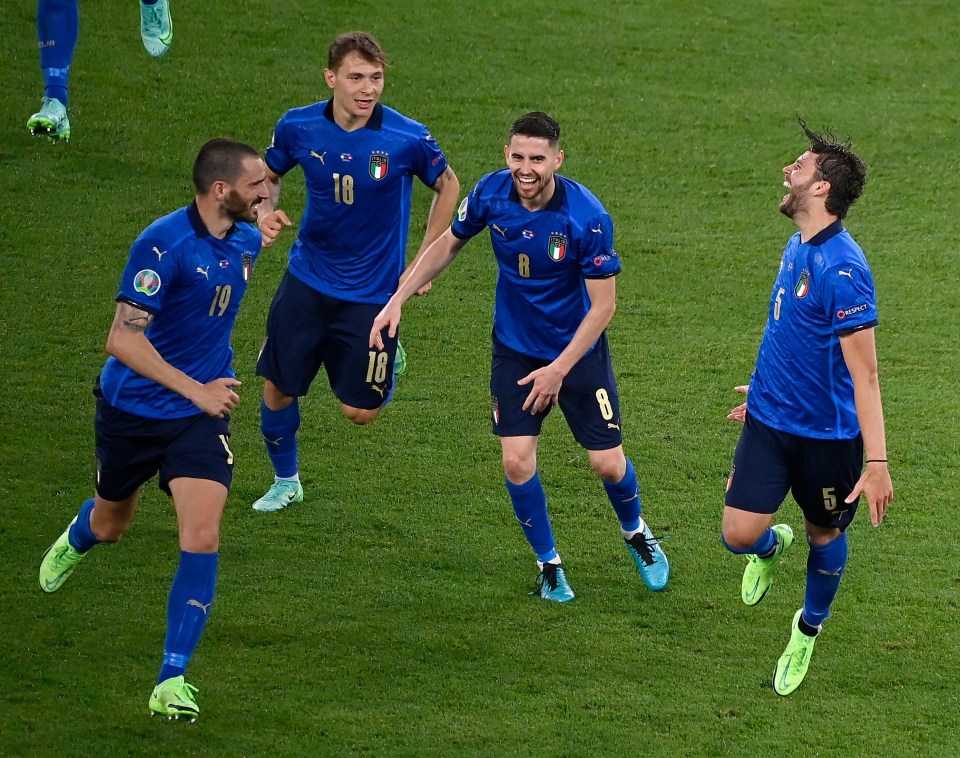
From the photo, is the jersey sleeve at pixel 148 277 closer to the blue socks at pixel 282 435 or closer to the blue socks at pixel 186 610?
the blue socks at pixel 186 610

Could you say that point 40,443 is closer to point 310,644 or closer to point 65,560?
point 65,560

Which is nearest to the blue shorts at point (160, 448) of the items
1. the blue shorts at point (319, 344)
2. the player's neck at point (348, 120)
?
the blue shorts at point (319, 344)

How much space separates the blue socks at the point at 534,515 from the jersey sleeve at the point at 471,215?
1.09 metres

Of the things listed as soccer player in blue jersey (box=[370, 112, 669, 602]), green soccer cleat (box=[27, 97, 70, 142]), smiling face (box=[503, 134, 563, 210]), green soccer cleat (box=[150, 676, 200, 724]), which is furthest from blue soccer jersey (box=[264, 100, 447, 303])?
green soccer cleat (box=[27, 97, 70, 142])

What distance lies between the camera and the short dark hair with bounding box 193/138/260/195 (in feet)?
17.1

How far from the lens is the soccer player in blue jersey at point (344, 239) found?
255 inches

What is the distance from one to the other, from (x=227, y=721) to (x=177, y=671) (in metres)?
0.33

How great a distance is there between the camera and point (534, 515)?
619 cm

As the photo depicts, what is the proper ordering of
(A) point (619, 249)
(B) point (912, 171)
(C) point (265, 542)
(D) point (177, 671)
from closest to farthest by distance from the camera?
(D) point (177, 671) < (C) point (265, 542) < (A) point (619, 249) < (B) point (912, 171)

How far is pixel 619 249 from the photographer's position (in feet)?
31.9

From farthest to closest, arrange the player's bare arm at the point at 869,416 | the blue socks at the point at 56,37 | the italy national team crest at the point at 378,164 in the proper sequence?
the blue socks at the point at 56,37 → the italy national team crest at the point at 378,164 → the player's bare arm at the point at 869,416

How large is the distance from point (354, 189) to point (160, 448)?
171 centimetres

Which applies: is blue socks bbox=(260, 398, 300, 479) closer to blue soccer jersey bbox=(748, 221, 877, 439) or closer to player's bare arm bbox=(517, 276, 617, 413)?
player's bare arm bbox=(517, 276, 617, 413)

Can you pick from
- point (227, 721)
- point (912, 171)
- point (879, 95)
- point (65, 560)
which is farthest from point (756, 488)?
point (879, 95)
